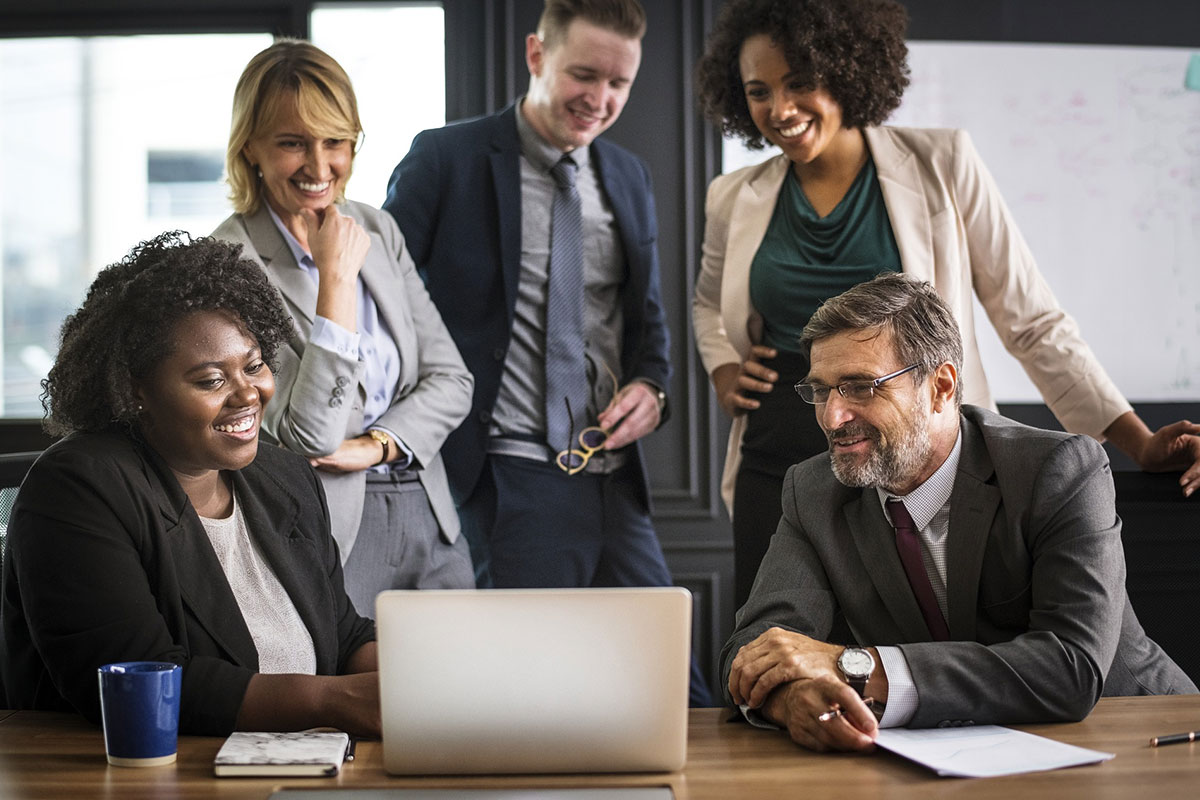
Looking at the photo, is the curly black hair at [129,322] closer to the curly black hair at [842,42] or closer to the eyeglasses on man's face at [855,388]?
the eyeglasses on man's face at [855,388]

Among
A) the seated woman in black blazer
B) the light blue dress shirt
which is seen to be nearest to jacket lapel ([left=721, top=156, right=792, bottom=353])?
the light blue dress shirt

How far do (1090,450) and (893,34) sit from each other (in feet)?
4.10

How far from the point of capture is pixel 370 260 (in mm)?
2578

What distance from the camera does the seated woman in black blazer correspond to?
1521 mm

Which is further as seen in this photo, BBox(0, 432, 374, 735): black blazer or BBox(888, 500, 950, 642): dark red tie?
BBox(888, 500, 950, 642): dark red tie

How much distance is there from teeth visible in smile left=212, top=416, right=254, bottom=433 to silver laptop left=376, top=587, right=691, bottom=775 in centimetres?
68

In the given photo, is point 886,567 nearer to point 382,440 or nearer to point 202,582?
point 202,582

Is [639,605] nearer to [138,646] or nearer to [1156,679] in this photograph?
[138,646]

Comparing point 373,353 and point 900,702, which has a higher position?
point 373,353

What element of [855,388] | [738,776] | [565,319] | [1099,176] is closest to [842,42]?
[565,319]

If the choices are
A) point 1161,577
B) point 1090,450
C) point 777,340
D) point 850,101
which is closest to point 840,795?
point 1090,450

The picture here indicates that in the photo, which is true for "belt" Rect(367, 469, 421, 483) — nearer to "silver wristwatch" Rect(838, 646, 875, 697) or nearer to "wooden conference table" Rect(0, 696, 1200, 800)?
"wooden conference table" Rect(0, 696, 1200, 800)

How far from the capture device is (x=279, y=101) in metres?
2.49

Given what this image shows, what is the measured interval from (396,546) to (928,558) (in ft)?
3.82
